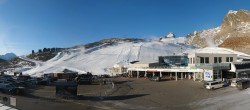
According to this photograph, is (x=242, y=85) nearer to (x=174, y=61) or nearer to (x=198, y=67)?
(x=198, y=67)

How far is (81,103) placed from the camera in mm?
43844

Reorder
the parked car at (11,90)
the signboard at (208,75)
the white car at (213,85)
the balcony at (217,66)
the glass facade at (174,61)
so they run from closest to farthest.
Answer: the white car at (213,85)
the parked car at (11,90)
the signboard at (208,75)
the balcony at (217,66)
the glass facade at (174,61)

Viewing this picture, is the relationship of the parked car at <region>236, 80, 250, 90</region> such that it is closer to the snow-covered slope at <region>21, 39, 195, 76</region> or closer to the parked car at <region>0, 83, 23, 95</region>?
the parked car at <region>0, 83, 23, 95</region>

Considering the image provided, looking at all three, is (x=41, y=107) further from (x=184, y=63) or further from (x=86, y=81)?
(x=184, y=63)

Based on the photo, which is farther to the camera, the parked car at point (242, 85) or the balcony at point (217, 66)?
the balcony at point (217, 66)

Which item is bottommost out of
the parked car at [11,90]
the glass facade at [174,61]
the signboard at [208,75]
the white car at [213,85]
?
the parked car at [11,90]

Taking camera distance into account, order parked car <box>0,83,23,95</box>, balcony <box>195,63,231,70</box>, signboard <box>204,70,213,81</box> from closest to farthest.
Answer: parked car <box>0,83,23,95</box> < signboard <box>204,70,213,81</box> < balcony <box>195,63,231,70</box>

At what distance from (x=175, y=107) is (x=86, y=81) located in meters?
43.2

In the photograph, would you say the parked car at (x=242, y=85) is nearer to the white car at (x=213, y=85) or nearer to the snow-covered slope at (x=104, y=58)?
the white car at (x=213, y=85)

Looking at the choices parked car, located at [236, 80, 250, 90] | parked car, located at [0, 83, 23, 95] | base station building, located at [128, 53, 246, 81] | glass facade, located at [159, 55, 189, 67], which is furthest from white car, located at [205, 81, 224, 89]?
parked car, located at [0, 83, 23, 95]

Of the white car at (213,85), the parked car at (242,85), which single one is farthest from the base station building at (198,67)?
the parked car at (242,85)

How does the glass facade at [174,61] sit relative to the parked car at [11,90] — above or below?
above

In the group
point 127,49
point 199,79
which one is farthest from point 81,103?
point 127,49

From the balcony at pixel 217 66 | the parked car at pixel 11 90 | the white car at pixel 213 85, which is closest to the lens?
the white car at pixel 213 85
